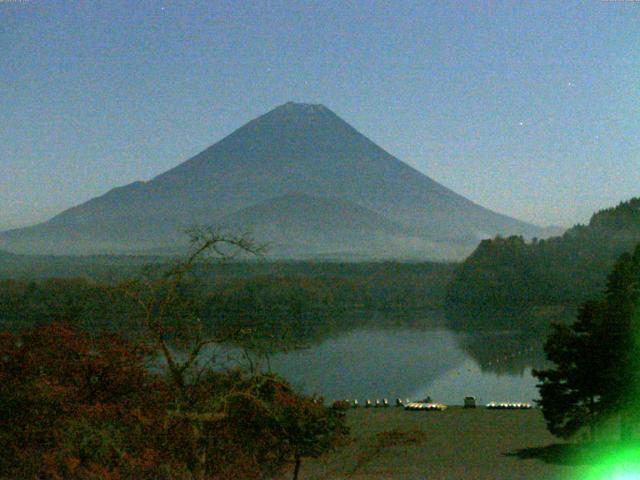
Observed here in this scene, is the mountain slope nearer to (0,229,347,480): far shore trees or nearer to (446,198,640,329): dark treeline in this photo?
(446,198,640,329): dark treeline

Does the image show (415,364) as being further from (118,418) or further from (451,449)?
(118,418)

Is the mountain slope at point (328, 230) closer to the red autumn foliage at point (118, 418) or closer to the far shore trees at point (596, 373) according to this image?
the far shore trees at point (596, 373)

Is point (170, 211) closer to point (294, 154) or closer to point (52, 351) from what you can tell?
point (294, 154)

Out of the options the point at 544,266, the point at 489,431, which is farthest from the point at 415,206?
the point at 489,431

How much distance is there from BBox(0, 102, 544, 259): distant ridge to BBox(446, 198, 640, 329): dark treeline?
216ft

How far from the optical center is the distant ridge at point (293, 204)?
146 metres

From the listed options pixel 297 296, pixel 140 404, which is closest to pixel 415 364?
pixel 297 296

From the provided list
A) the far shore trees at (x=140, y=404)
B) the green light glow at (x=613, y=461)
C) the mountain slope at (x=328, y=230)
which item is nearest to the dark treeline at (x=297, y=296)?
the green light glow at (x=613, y=461)

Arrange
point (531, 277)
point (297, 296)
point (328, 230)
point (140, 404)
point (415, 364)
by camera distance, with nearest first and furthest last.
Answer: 1. point (140, 404)
2. point (415, 364)
3. point (297, 296)
4. point (531, 277)
5. point (328, 230)

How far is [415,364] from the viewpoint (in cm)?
3809

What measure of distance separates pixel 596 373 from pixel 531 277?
55.7m

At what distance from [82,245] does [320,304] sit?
3141 inches

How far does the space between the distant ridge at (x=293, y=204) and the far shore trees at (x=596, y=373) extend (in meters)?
121

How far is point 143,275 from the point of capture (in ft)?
23.2
